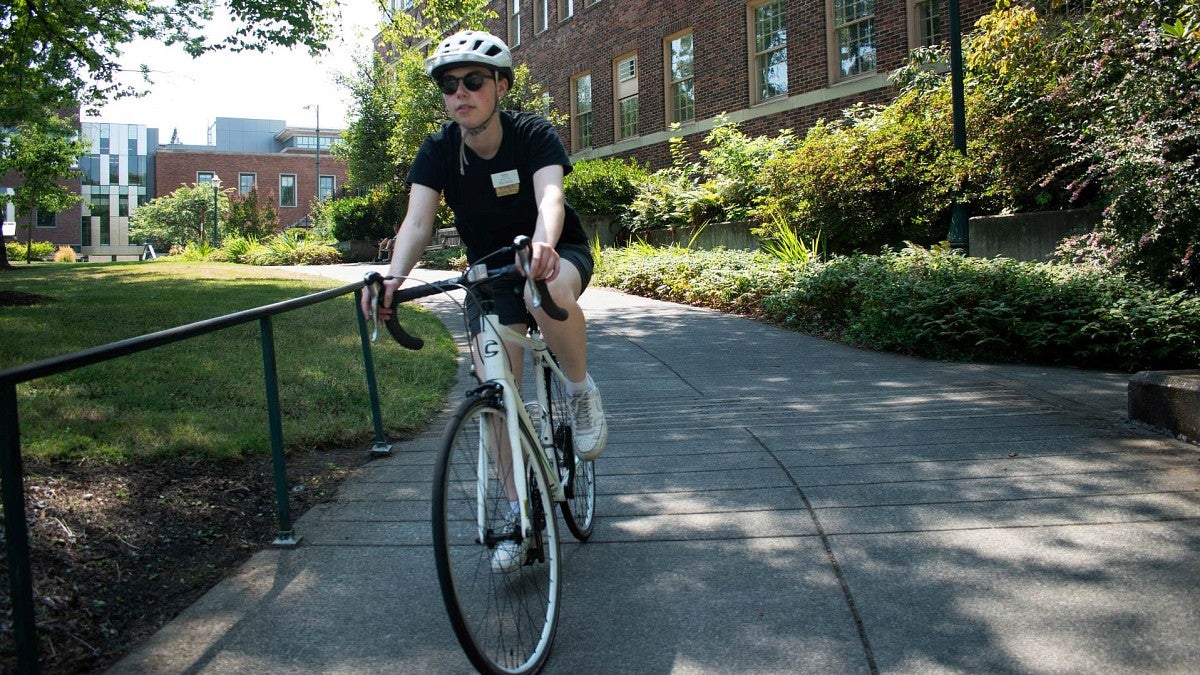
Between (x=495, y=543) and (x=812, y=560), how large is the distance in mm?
1339

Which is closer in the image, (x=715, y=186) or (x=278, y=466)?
(x=278, y=466)

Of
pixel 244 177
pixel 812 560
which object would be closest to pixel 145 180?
pixel 244 177

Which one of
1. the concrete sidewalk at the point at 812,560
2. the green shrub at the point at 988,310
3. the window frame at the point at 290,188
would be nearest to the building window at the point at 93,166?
the window frame at the point at 290,188

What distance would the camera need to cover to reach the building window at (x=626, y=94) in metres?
23.4

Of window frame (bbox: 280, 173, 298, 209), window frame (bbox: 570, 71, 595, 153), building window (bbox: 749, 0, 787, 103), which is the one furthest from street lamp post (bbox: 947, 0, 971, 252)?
window frame (bbox: 280, 173, 298, 209)

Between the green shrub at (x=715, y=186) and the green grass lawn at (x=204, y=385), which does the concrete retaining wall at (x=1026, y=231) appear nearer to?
the green shrub at (x=715, y=186)

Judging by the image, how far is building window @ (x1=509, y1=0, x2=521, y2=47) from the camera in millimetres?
29547

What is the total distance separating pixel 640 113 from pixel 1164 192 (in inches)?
636

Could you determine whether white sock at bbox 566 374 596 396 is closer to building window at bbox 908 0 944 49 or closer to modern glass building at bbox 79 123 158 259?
building window at bbox 908 0 944 49

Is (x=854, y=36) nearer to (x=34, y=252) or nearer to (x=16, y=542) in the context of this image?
(x=16, y=542)

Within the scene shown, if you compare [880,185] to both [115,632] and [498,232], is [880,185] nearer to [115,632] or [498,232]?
[498,232]

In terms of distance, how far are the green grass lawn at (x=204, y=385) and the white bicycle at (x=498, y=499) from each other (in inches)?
101

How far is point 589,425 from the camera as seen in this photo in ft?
12.1

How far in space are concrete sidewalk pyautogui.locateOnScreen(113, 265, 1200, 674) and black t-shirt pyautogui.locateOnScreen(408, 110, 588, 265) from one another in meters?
1.28
